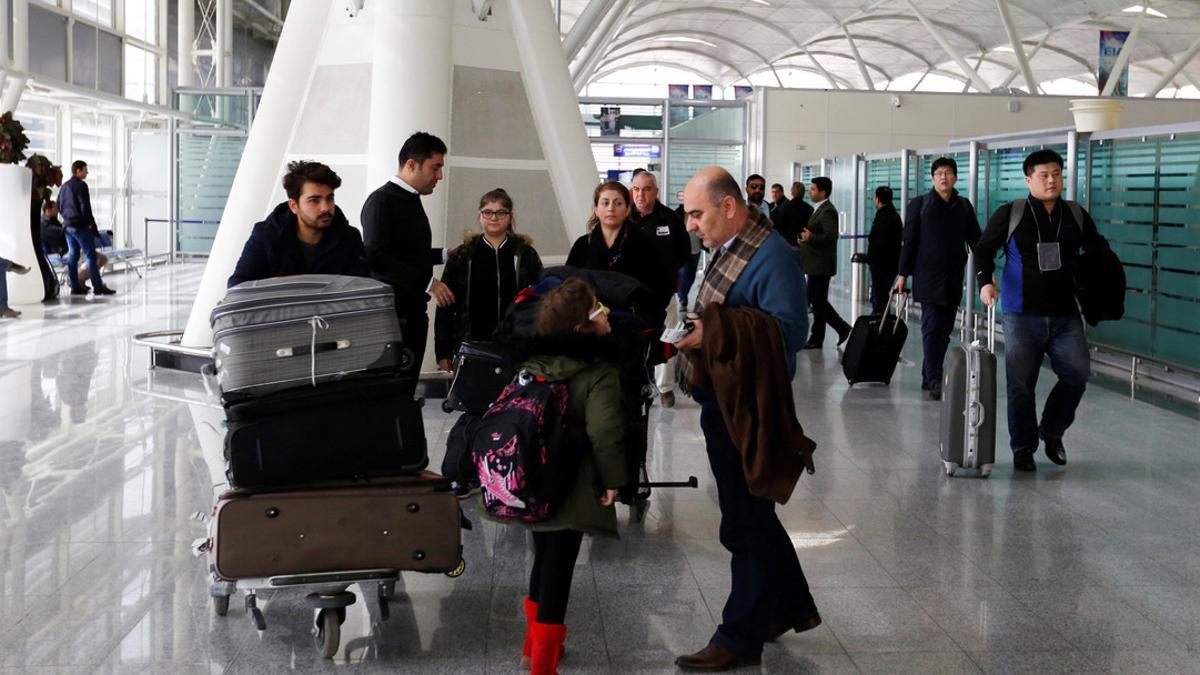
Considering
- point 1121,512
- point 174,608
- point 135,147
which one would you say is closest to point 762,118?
point 135,147

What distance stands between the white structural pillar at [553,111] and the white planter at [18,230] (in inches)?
370

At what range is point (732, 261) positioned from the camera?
14.5 ft

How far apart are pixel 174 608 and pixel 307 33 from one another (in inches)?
294

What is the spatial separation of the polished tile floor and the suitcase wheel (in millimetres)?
54

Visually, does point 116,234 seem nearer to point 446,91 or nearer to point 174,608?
point 446,91

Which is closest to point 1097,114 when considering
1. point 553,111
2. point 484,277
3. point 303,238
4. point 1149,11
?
point 553,111

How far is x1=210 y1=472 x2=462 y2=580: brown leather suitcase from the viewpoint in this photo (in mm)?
4383

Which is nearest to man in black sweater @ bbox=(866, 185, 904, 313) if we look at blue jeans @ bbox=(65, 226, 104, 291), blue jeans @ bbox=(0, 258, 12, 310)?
blue jeans @ bbox=(0, 258, 12, 310)

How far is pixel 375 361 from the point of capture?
4.56 m

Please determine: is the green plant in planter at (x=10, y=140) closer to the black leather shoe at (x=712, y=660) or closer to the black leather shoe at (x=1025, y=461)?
the black leather shoe at (x=1025, y=461)

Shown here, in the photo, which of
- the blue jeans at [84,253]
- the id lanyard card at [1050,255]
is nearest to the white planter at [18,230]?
the blue jeans at [84,253]

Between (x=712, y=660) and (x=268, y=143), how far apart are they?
802cm

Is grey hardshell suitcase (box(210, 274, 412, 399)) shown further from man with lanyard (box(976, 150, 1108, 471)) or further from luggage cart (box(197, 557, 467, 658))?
man with lanyard (box(976, 150, 1108, 471))

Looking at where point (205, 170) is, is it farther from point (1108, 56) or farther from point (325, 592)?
point (325, 592)
